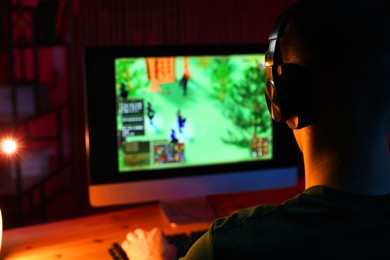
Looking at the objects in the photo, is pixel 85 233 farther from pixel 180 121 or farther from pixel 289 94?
pixel 289 94

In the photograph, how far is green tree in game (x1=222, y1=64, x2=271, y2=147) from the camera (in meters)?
1.53

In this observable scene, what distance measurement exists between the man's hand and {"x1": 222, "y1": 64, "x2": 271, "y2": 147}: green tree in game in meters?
0.44

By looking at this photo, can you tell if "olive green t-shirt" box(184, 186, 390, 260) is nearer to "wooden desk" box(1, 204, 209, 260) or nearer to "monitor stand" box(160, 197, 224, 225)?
"wooden desk" box(1, 204, 209, 260)

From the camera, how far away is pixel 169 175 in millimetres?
1508

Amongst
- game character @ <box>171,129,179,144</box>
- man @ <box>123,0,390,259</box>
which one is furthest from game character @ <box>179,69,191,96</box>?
man @ <box>123,0,390,259</box>

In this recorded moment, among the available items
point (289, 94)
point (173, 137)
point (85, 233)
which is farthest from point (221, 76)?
point (289, 94)

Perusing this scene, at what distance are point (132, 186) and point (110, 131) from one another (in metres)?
0.16

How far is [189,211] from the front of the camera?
157 cm

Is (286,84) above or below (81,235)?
above

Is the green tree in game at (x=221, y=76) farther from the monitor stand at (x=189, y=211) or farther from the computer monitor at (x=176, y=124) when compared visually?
the monitor stand at (x=189, y=211)

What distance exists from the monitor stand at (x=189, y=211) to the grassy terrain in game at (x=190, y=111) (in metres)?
0.14

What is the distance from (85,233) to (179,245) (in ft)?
0.93

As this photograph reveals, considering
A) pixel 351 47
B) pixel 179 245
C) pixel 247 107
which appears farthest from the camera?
pixel 247 107

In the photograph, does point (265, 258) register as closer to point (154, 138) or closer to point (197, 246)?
point (197, 246)
